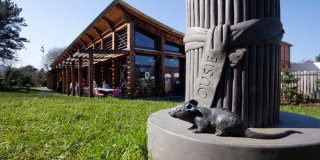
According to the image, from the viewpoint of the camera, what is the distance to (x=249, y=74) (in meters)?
2.42

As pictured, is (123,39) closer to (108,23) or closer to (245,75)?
(108,23)

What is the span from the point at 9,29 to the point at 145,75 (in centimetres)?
2864

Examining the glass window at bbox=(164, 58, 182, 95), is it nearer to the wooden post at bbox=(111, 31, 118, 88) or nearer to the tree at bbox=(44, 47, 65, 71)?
the wooden post at bbox=(111, 31, 118, 88)

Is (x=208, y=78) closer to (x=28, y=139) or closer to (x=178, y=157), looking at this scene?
(x=178, y=157)

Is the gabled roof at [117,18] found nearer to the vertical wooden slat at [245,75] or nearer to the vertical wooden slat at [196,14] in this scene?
the vertical wooden slat at [196,14]

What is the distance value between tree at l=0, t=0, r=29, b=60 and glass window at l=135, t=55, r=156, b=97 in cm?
2608

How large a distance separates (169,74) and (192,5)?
50.8ft

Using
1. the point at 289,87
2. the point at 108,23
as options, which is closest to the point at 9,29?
the point at 108,23

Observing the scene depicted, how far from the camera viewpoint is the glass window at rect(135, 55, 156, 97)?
16.2 meters

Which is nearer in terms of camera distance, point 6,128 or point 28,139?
point 28,139

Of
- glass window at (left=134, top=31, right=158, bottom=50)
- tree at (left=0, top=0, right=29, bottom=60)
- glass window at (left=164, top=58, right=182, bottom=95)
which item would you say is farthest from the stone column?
tree at (left=0, top=0, right=29, bottom=60)

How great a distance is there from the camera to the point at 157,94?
1669 centimetres

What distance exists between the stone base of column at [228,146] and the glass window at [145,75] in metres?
13.7

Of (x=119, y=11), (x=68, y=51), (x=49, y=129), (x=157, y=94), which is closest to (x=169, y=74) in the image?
(x=157, y=94)
